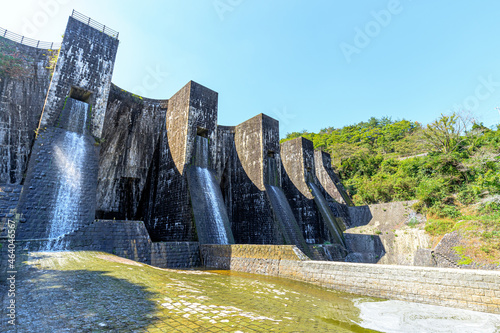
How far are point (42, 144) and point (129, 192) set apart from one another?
17.0 ft

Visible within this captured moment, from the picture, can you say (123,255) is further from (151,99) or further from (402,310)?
(151,99)

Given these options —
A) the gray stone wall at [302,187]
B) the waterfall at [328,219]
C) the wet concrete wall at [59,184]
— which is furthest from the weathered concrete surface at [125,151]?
the waterfall at [328,219]

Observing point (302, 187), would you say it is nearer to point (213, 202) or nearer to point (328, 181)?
point (328, 181)

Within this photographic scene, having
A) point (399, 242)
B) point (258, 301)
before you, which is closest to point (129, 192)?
point (258, 301)

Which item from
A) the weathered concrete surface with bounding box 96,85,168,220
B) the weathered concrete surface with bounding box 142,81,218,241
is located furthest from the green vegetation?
the weathered concrete surface with bounding box 96,85,168,220

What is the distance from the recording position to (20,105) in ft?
31.6

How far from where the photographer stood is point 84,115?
32.0 ft

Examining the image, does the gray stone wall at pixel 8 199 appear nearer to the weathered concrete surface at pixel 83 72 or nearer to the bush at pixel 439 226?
the weathered concrete surface at pixel 83 72

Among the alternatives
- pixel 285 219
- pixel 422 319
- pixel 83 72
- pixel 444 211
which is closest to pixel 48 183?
pixel 83 72

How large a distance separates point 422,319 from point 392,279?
127 centimetres

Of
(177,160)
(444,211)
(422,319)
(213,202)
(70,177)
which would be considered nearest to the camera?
(422,319)

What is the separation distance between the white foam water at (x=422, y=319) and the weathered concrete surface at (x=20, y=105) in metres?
11.3

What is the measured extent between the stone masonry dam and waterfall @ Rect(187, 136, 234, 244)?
53 millimetres

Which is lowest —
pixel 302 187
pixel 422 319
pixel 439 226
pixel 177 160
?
pixel 422 319
